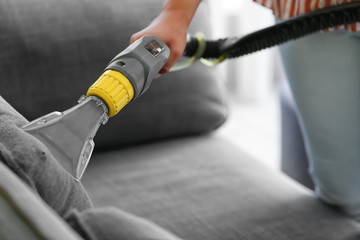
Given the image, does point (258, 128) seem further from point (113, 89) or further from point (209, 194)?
point (113, 89)

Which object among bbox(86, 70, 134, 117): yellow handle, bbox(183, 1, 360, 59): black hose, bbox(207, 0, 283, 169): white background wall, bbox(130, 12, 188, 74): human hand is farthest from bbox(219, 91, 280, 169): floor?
bbox(86, 70, 134, 117): yellow handle

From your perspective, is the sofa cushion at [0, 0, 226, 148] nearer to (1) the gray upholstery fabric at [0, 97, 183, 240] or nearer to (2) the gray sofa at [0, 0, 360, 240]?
(2) the gray sofa at [0, 0, 360, 240]

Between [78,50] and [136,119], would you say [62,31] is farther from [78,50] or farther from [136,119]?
[136,119]

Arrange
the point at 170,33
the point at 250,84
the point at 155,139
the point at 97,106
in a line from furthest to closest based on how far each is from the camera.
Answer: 1. the point at 250,84
2. the point at 155,139
3. the point at 170,33
4. the point at 97,106

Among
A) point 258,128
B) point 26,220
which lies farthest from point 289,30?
point 258,128

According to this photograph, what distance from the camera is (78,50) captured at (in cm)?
105

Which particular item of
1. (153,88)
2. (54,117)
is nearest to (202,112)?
(153,88)

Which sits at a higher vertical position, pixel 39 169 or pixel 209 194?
pixel 39 169

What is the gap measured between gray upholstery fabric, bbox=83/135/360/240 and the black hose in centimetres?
27

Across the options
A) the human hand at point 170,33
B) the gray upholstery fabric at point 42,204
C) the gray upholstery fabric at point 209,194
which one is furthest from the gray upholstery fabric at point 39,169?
the gray upholstery fabric at point 209,194

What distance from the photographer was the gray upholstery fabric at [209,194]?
0.92 m

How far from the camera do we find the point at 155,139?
47.5 inches

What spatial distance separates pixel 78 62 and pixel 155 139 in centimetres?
27

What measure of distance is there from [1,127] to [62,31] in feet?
1.72
